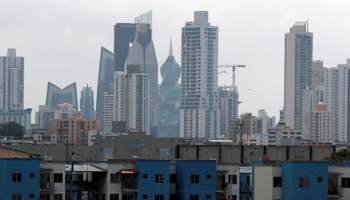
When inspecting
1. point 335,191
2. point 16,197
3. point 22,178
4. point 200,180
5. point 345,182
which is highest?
point 22,178

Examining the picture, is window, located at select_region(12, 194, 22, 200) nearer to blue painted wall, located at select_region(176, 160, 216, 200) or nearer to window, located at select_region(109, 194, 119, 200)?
window, located at select_region(109, 194, 119, 200)

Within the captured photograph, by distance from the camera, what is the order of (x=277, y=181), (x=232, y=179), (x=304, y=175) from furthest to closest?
(x=232, y=179) → (x=277, y=181) → (x=304, y=175)

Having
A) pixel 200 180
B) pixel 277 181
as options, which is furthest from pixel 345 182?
pixel 200 180

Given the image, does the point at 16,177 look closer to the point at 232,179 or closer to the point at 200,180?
the point at 200,180

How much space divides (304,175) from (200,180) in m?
9.36

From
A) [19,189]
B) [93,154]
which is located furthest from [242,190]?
[93,154]

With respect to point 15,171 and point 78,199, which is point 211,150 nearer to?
point 78,199

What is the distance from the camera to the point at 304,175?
68.7m

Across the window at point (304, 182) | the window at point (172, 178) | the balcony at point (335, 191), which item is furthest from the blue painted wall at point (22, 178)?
the balcony at point (335, 191)

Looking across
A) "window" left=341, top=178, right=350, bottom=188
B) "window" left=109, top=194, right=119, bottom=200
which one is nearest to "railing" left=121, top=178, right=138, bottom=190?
"window" left=109, top=194, right=119, bottom=200

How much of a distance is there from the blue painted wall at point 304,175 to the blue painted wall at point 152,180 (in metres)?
9.99

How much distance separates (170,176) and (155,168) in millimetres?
2424

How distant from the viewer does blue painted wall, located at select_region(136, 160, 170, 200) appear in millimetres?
71312

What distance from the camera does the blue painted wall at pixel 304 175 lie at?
68.2 m
